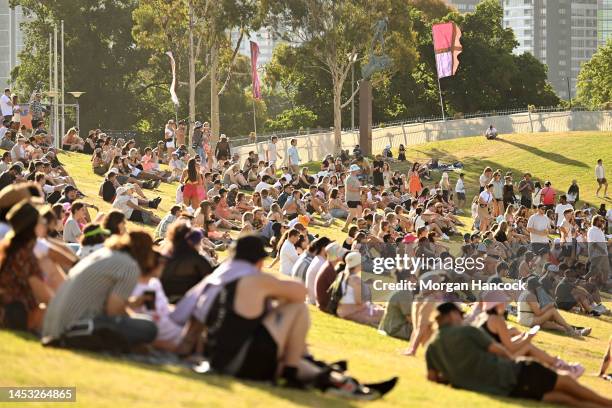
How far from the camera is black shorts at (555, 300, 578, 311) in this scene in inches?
920

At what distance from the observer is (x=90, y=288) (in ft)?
32.9

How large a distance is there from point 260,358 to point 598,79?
104 m

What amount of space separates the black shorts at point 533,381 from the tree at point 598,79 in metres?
80.9

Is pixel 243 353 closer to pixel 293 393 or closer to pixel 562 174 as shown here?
pixel 293 393

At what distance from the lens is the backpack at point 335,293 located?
17.1 m

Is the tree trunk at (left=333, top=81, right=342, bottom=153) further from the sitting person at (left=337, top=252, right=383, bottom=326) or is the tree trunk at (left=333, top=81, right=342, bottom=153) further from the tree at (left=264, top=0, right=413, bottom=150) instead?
the sitting person at (left=337, top=252, right=383, bottom=326)

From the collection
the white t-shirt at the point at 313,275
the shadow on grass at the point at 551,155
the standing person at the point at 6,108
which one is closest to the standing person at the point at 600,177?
the shadow on grass at the point at 551,155

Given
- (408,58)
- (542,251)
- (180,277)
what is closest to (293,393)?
(180,277)

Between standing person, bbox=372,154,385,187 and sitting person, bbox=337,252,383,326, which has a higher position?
standing person, bbox=372,154,385,187

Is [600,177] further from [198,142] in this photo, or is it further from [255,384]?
[255,384]

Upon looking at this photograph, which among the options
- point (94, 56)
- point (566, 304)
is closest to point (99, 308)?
point (566, 304)

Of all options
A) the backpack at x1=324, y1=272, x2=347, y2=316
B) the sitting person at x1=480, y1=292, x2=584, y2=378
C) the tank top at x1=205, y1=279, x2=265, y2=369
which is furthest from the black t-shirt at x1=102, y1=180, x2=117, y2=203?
the tank top at x1=205, y1=279, x2=265, y2=369

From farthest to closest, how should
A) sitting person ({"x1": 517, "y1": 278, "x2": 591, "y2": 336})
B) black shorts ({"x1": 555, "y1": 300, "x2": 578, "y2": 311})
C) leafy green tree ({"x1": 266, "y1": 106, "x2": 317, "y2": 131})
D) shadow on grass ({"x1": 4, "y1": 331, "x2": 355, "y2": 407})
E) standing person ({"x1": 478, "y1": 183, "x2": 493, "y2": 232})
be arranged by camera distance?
leafy green tree ({"x1": 266, "y1": 106, "x2": 317, "y2": 131})
standing person ({"x1": 478, "y1": 183, "x2": 493, "y2": 232})
black shorts ({"x1": 555, "y1": 300, "x2": 578, "y2": 311})
sitting person ({"x1": 517, "y1": 278, "x2": 591, "y2": 336})
shadow on grass ({"x1": 4, "y1": 331, "x2": 355, "y2": 407})

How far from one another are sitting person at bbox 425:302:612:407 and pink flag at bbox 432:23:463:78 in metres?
49.5
